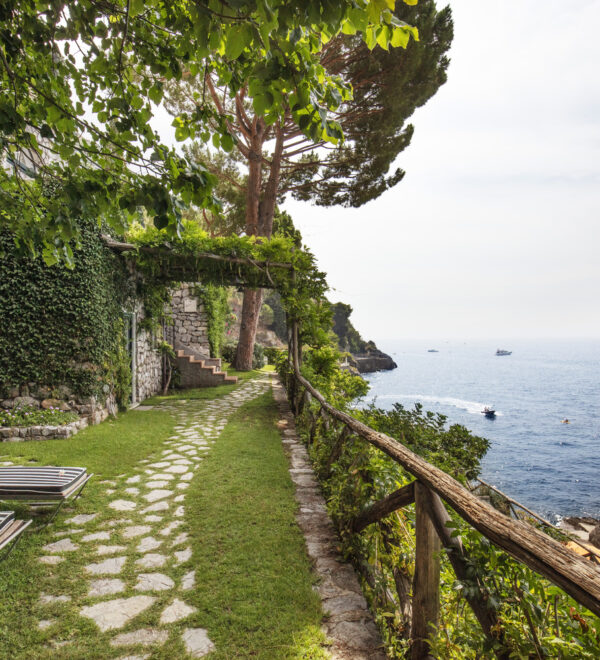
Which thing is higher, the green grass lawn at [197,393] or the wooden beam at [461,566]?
the wooden beam at [461,566]

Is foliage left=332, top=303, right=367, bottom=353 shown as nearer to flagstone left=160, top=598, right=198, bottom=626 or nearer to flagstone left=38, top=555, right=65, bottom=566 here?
flagstone left=38, top=555, right=65, bottom=566

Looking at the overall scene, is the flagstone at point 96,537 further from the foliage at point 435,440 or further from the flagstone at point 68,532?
the foliage at point 435,440

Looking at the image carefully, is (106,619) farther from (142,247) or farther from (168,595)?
(142,247)

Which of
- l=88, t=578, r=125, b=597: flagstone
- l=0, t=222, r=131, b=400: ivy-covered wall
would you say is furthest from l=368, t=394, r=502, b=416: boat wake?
l=88, t=578, r=125, b=597: flagstone

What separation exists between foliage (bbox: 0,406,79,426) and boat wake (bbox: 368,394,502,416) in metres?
31.4

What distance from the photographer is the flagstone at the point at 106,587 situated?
2.34 meters

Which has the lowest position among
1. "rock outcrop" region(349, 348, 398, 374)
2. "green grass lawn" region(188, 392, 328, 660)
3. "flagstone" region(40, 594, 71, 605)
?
"rock outcrop" region(349, 348, 398, 374)

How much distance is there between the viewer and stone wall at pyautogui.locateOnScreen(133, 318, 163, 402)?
9.11 metres

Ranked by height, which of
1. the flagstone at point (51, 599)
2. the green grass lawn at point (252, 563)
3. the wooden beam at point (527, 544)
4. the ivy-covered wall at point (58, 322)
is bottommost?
the green grass lawn at point (252, 563)

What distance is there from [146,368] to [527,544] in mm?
9932

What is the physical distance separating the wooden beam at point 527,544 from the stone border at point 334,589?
3.11 ft

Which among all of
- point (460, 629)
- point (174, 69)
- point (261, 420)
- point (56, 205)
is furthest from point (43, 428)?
point (460, 629)

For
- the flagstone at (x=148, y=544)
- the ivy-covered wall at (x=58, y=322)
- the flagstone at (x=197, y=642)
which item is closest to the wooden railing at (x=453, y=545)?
the flagstone at (x=197, y=642)

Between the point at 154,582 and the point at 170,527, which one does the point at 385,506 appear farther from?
the point at 170,527
